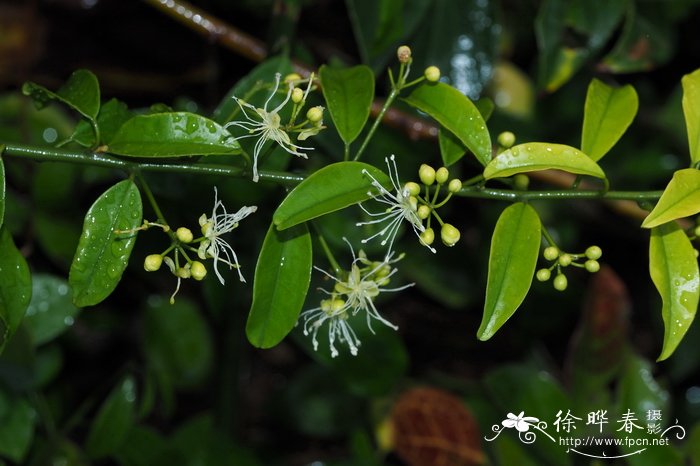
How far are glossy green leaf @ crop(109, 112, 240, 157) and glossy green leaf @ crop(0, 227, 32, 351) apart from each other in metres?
0.15

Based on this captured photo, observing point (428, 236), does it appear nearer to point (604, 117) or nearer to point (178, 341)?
point (604, 117)

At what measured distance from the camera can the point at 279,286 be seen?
0.80 meters

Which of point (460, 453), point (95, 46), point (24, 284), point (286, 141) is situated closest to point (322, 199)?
point (286, 141)

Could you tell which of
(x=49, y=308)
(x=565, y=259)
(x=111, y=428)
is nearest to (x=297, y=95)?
(x=565, y=259)

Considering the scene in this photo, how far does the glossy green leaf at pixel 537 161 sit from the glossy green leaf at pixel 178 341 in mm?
935

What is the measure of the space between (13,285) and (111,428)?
61 centimetres

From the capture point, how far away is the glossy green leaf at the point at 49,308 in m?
1.25

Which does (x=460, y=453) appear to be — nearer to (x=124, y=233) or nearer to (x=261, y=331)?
(x=261, y=331)

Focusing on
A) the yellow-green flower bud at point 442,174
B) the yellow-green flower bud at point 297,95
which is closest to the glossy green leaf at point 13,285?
the yellow-green flower bud at point 297,95

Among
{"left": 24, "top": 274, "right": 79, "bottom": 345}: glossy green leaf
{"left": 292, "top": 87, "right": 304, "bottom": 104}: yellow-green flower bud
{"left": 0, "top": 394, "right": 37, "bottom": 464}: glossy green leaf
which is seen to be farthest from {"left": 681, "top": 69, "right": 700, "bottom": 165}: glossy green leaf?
{"left": 0, "top": 394, "right": 37, "bottom": 464}: glossy green leaf

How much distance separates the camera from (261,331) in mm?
791

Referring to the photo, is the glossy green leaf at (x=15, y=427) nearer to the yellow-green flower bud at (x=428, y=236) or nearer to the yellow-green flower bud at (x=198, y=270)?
the yellow-green flower bud at (x=198, y=270)

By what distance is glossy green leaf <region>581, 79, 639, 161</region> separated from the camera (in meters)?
0.84

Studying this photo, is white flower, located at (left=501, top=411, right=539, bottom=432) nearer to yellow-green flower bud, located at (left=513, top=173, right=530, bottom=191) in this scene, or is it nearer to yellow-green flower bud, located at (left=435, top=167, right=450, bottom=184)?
yellow-green flower bud, located at (left=513, top=173, right=530, bottom=191)
